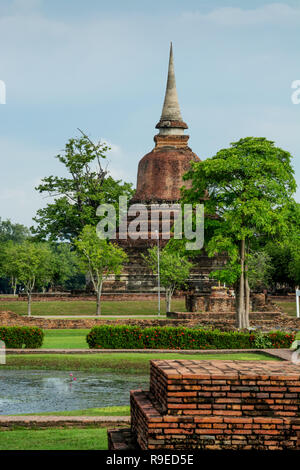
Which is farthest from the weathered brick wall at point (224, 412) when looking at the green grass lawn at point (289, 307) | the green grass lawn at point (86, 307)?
the green grass lawn at point (289, 307)

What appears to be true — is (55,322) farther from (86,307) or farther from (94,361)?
(86,307)

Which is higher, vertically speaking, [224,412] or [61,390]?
[224,412]

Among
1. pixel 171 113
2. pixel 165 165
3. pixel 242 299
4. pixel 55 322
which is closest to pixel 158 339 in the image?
pixel 242 299

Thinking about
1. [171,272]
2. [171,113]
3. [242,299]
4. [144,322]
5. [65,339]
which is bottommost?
[65,339]

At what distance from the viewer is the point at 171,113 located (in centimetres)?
5159

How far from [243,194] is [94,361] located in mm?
11097

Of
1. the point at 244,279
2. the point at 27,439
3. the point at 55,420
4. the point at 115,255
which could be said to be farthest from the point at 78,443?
the point at 115,255

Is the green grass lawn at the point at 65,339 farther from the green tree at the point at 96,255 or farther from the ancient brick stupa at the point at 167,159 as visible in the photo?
the ancient brick stupa at the point at 167,159

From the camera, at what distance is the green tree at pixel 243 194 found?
82.2ft

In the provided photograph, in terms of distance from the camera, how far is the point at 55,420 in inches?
348

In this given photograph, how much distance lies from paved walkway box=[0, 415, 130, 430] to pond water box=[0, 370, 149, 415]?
1.77 m

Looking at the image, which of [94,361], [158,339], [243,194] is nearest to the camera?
[94,361]

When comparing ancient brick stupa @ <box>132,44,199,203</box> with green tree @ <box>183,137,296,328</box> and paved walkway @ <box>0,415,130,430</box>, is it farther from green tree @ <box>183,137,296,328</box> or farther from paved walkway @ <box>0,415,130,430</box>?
paved walkway @ <box>0,415,130,430</box>

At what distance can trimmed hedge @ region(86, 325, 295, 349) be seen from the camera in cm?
1948
